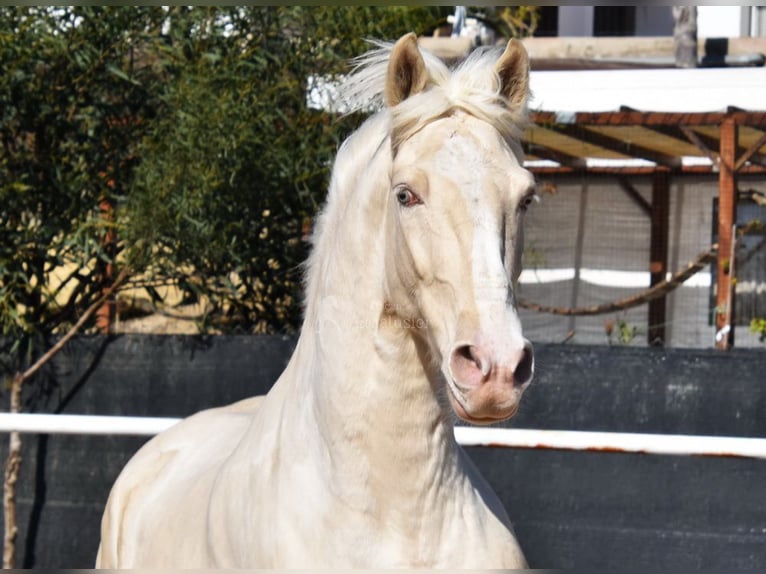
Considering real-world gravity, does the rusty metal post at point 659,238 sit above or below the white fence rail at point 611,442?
above

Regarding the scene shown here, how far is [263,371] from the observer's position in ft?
17.5

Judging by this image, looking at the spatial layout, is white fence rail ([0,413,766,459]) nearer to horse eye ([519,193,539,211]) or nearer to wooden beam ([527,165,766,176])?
horse eye ([519,193,539,211])

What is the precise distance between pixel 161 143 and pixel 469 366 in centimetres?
428

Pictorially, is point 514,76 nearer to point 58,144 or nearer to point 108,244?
point 108,244

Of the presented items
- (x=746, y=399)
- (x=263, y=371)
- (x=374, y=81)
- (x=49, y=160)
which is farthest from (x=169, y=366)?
(x=374, y=81)

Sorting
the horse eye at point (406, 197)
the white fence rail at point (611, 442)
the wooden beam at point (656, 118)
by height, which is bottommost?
the white fence rail at point (611, 442)

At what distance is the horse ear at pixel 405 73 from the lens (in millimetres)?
2408

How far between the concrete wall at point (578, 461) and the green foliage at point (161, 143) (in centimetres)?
69

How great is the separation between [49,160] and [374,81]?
4.01 m

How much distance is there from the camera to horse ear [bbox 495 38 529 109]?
248 cm

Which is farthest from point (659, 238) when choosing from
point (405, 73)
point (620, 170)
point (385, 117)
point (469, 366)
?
point (469, 366)

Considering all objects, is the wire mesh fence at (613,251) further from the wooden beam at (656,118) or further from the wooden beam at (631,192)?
the wooden beam at (656,118)

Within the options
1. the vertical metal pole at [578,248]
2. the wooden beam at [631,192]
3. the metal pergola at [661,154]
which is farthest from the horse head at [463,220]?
the wooden beam at [631,192]

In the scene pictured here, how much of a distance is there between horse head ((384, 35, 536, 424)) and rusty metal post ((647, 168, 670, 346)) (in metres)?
7.09
